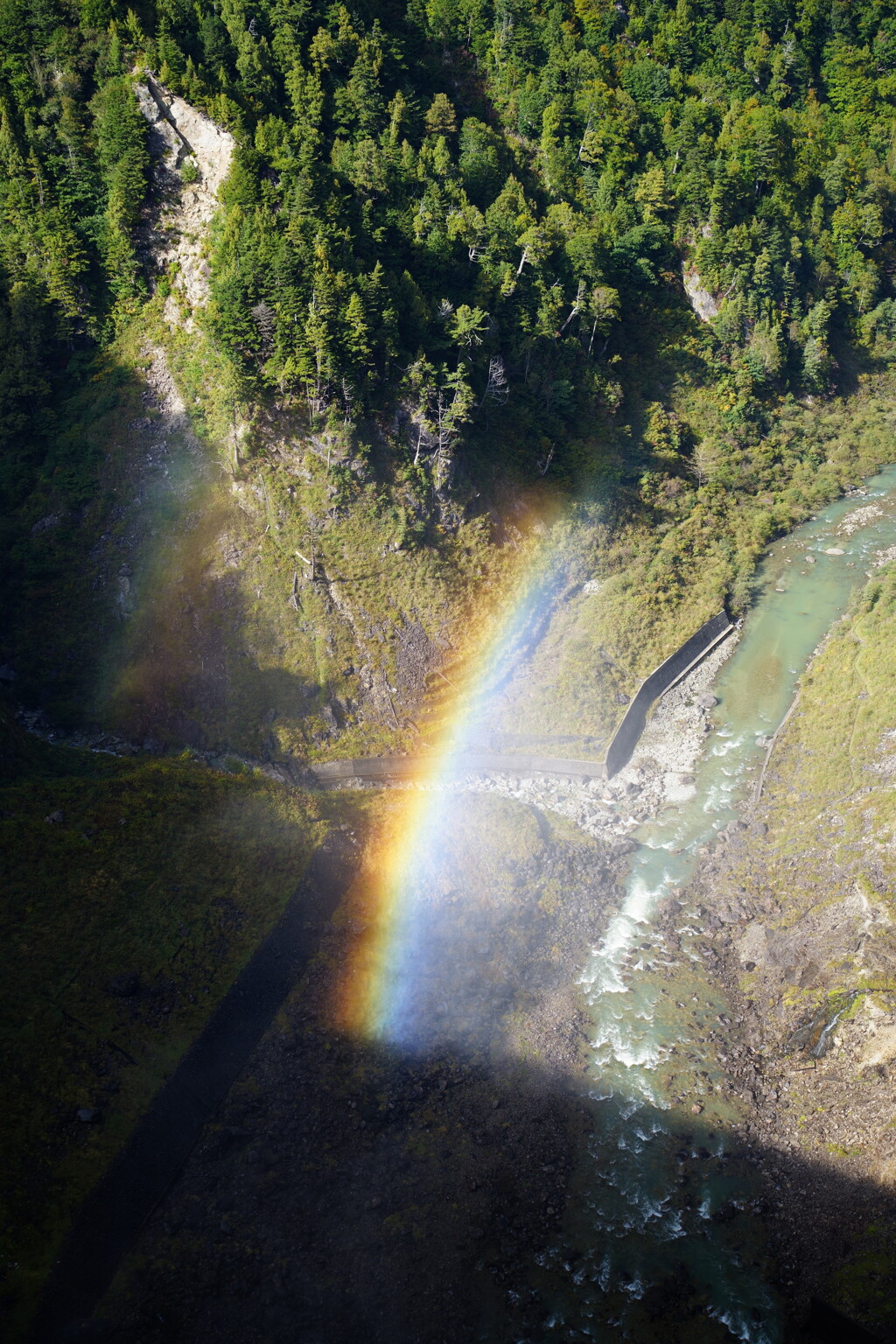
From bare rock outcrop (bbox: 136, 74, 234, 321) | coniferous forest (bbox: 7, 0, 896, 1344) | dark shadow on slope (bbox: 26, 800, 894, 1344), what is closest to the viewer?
dark shadow on slope (bbox: 26, 800, 894, 1344)

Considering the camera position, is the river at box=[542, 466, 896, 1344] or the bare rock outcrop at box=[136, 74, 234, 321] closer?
the river at box=[542, 466, 896, 1344]

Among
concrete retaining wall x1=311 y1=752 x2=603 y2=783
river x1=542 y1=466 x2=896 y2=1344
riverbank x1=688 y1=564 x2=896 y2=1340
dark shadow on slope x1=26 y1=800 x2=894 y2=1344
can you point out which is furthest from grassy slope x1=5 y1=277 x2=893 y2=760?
dark shadow on slope x1=26 y1=800 x2=894 y2=1344

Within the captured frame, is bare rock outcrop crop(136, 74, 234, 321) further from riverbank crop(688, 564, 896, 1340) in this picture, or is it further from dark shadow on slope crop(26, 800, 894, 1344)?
riverbank crop(688, 564, 896, 1340)

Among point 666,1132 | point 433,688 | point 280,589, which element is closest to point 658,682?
point 433,688

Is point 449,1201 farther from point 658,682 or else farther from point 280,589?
point 280,589

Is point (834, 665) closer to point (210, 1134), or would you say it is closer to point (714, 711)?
point (714, 711)

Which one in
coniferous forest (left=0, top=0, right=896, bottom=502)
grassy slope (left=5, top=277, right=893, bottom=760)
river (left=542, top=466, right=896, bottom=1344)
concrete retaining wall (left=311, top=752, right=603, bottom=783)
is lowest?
river (left=542, top=466, right=896, bottom=1344)

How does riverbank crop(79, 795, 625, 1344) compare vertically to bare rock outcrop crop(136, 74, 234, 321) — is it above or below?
below
